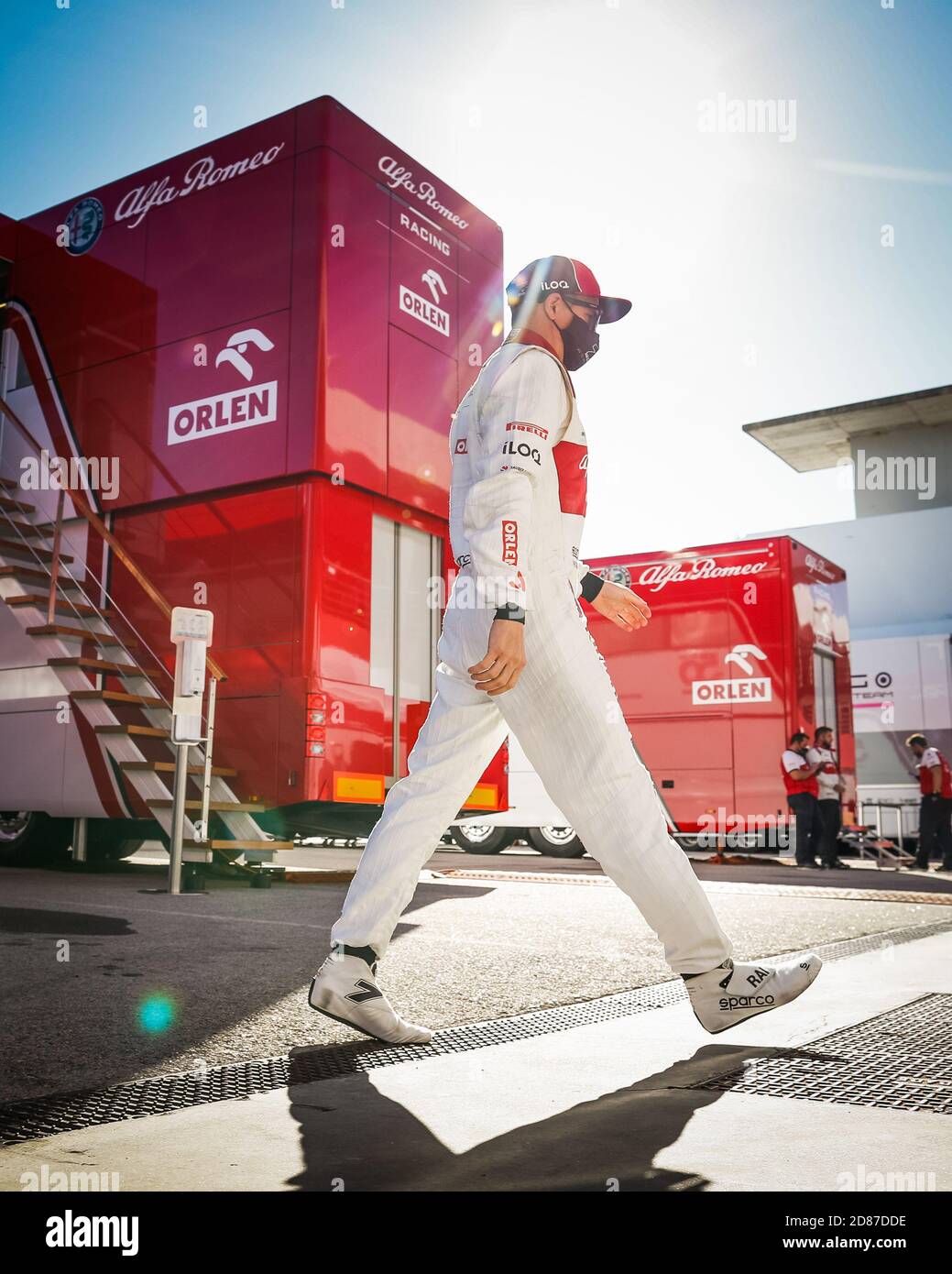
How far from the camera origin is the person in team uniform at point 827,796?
1238cm

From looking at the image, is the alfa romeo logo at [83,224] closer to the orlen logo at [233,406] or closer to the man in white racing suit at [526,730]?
the orlen logo at [233,406]

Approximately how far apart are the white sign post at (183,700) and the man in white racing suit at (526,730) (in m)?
4.20

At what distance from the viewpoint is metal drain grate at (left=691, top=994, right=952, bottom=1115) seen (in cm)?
235

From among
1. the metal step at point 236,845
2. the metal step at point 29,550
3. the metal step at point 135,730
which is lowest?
the metal step at point 236,845

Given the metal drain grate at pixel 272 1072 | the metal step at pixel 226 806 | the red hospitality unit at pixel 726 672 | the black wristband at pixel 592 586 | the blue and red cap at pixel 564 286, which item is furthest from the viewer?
the red hospitality unit at pixel 726 672

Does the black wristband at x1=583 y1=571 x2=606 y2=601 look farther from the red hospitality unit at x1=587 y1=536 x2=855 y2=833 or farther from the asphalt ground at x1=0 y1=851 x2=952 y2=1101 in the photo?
the red hospitality unit at x1=587 y1=536 x2=855 y2=833

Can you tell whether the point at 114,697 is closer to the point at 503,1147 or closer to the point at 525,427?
the point at 525,427

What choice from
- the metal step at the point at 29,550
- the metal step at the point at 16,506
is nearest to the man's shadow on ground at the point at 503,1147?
the metal step at the point at 29,550

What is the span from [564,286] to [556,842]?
1111 centimetres

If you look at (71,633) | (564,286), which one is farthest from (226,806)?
(564,286)

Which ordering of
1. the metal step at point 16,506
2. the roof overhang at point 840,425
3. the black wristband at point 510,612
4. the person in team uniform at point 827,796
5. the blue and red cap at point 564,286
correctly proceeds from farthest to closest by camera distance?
the roof overhang at point 840,425, the person in team uniform at point 827,796, the metal step at point 16,506, the blue and red cap at point 564,286, the black wristband at point 510,612

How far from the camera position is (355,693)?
766 cm

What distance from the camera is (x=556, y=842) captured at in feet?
44.9
